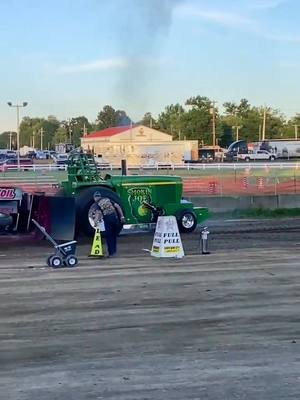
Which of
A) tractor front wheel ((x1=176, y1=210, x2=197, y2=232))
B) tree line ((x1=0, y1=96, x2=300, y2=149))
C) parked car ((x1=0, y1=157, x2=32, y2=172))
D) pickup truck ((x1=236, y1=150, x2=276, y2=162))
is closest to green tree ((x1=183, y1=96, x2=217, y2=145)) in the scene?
tree line ((x1=0, y1=96, x2=300, y2=149))

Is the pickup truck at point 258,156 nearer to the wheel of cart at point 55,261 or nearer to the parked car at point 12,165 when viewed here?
the parked car at point 12,165

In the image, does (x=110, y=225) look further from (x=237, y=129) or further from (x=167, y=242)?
(x=237, y=129)

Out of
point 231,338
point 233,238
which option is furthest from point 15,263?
point 231,338

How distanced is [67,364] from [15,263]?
7.81 metres

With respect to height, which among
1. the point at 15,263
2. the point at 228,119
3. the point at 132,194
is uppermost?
the point at 228,119

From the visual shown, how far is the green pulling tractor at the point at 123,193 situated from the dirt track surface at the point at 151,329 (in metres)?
3.19

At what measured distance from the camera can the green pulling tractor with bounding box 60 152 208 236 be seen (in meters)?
17.9

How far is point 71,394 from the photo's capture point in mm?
6156

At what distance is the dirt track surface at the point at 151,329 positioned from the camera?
643cm

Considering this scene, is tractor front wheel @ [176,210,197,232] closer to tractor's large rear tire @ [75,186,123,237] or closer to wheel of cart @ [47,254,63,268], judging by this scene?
tractor's large rear tire @ [75,186,123,237]

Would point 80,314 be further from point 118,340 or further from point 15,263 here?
point 15,263

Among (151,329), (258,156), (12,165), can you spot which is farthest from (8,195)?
(258,156)

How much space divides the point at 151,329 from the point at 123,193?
10.0m

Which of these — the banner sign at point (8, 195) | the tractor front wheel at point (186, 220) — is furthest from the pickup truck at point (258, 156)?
the banner sign at point (8, 195)
